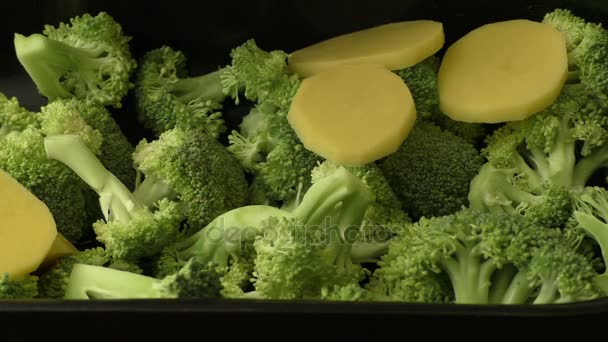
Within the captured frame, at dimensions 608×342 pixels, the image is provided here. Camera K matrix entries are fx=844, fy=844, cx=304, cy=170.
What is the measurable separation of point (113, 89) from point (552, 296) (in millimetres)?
936

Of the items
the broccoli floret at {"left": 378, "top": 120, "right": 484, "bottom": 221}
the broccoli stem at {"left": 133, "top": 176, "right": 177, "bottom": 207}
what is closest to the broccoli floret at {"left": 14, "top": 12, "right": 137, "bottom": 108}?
the broccoli stem at {"left": 133, "top": 176, "right": 177, "bottom": 207}

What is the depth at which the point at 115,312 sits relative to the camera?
1.10 meters

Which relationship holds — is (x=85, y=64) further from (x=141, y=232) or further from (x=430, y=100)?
(x=430, y=100)

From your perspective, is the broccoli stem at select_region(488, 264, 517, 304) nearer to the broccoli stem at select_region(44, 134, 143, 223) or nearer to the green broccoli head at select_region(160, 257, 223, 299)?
the green broccoli head at select_region(160, 257, 223, 299)

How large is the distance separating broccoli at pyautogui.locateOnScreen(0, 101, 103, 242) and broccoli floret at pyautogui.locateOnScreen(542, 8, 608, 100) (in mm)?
944

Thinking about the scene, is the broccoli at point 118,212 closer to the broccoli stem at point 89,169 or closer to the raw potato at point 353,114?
the broccoli stem at point 89,169

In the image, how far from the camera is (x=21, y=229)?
1.39m

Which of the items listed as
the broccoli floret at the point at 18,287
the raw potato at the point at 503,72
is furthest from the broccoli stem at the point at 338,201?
the broccoli floret at the point at 18,287

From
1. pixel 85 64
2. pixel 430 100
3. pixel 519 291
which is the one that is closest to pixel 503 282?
pixel 519 291

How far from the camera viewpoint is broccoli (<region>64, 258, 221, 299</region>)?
1214 millimetres

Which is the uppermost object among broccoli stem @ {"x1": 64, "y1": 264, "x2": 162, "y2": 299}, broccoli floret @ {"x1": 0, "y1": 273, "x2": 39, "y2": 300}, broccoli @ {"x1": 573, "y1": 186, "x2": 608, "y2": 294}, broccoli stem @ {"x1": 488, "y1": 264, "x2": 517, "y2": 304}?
broccoli floret @ {"x1": 0, "y1": 273, "x2": 39, "y2": 300}

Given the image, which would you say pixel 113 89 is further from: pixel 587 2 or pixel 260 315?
pixel 587 2

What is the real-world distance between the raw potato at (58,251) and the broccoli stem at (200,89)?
0.41 metres

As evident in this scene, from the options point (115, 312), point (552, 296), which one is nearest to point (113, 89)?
point (115, 312)
